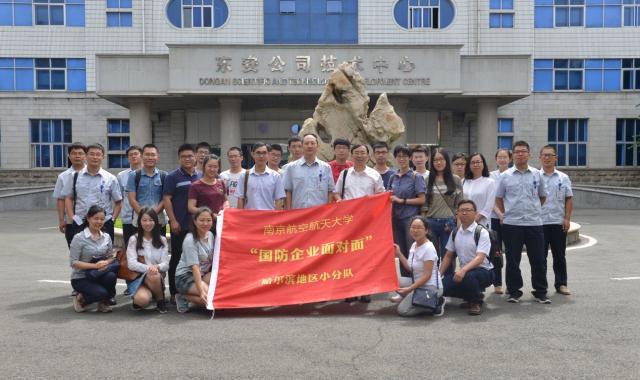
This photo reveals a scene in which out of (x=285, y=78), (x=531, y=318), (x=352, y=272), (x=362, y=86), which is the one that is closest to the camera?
(x=531, y=318)

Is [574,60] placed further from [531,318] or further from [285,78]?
[531,318]

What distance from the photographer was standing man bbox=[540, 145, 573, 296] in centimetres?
697

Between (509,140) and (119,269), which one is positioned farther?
(509,140)

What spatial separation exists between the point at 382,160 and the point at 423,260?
1.50m

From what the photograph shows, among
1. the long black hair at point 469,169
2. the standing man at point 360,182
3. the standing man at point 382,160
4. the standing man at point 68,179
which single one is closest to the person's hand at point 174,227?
the standing man at point 68,179

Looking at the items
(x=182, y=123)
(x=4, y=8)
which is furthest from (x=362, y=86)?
(x=4, y=8)

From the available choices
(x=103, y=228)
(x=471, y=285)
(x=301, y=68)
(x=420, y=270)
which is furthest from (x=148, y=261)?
(x=301, y=68)

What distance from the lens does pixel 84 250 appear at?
245 inches

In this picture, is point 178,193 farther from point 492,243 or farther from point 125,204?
point 492,243

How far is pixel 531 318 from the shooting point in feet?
19.1

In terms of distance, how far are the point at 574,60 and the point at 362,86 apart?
18672 millimetres

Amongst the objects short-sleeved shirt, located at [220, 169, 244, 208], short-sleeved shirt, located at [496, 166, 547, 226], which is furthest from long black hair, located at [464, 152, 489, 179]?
short-sleeved shirt, located at [220, 169, 244, 208]

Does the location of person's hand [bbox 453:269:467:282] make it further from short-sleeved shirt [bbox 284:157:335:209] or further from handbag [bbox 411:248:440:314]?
short-sleeved shirt [bbox 284:157:335:209]

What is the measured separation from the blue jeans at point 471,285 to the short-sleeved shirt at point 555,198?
4.33 feet
